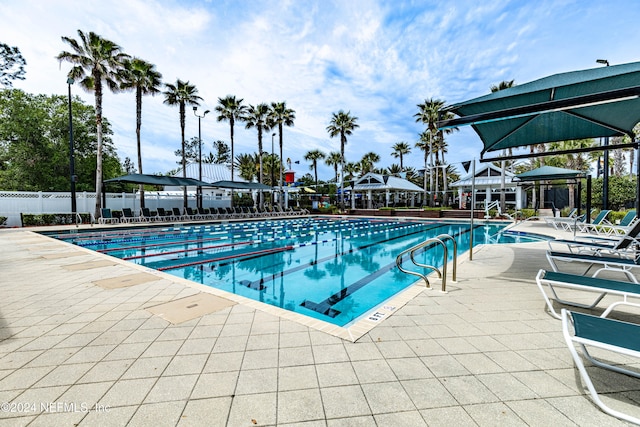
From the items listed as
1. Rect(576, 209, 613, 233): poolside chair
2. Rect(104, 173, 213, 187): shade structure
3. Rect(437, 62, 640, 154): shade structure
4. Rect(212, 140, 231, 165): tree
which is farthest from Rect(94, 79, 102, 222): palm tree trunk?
Rect(212, 140, 231, 165): tree

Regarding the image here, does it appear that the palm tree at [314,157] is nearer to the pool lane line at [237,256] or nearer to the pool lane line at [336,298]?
the pool lane line at [237,256]

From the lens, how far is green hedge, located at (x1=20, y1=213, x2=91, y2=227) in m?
14.8

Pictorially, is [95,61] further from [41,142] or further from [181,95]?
[41,142]

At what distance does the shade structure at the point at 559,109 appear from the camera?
358cm

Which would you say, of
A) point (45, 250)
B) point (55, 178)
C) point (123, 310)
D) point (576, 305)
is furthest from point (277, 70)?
point (55, 178)

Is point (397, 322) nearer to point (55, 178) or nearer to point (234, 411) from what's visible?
point (234, 411)

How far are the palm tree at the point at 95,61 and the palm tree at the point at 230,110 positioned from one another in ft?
30.3

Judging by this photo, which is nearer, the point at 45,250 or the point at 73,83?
the point at 45,250

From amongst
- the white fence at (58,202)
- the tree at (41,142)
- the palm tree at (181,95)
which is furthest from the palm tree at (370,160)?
the tree at (41,142)

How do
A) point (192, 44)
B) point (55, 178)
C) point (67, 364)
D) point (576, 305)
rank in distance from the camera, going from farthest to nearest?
point (55, 178), point (192, 44), point (576, 305), point (67, 364)

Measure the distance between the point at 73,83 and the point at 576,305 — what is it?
20710mm

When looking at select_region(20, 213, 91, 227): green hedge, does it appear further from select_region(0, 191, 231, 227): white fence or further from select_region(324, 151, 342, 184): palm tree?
select_region(324, 151, 342, 184): palm tree

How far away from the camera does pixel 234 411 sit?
5.66 feet

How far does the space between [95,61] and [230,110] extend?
35.3 ft
